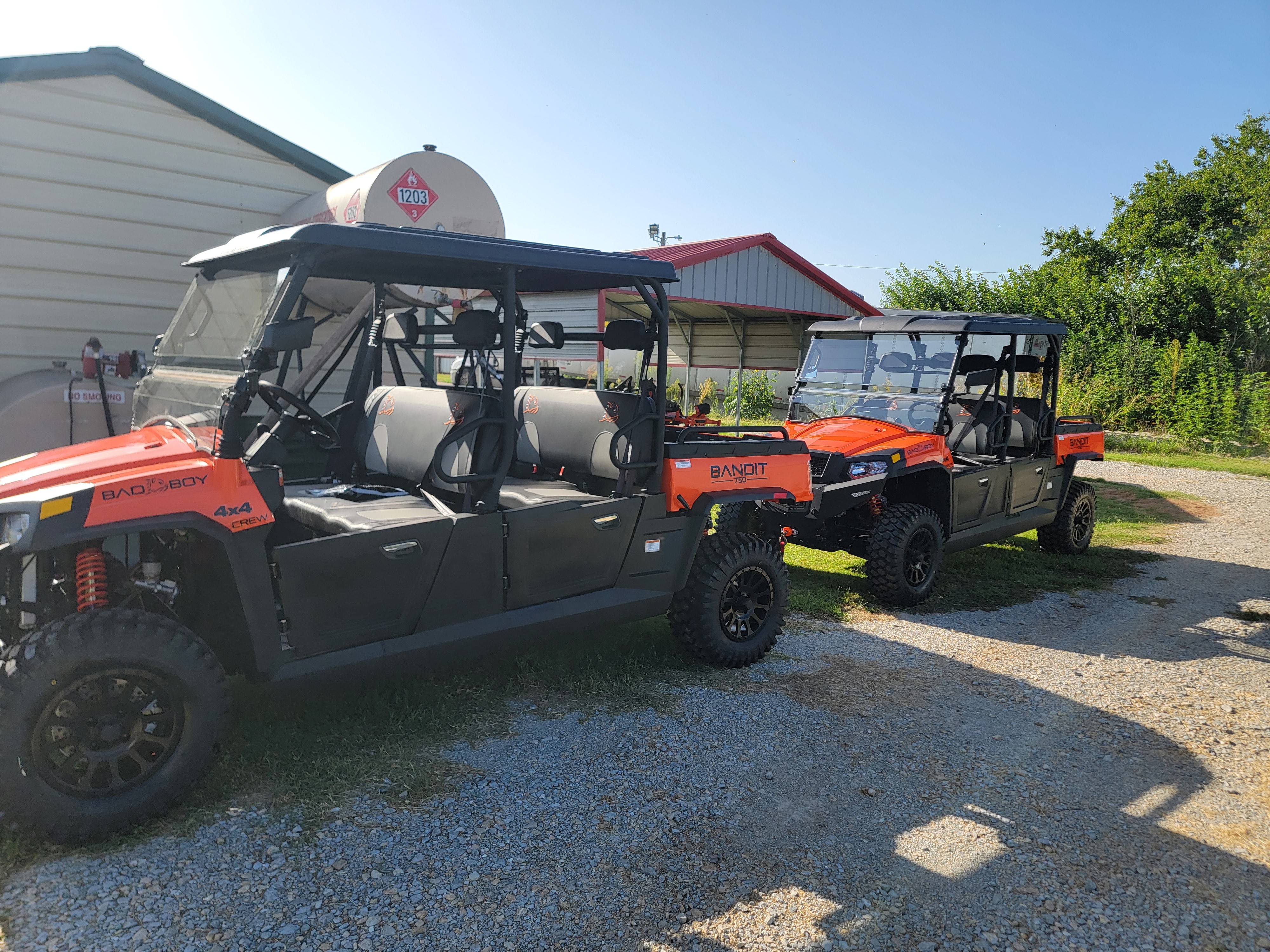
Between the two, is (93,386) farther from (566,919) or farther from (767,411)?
(767,411)

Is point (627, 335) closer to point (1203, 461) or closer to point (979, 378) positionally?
point (979, 378)

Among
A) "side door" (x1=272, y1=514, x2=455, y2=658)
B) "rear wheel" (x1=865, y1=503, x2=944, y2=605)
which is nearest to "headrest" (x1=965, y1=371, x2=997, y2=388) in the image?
"rear wheel" (x1=865, y1=503, x2=944, y2=605)

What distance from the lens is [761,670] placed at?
4891mm

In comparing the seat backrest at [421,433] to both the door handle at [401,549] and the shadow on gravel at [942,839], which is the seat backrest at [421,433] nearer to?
the door handle at [401,549]

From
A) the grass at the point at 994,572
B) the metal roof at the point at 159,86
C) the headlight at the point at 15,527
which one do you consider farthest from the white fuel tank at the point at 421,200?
the grass at the point at 994,572

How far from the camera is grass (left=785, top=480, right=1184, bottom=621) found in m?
6.45

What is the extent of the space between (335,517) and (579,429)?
1.45m

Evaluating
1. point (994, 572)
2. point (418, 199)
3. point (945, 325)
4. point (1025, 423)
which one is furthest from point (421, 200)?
point (994, 572)

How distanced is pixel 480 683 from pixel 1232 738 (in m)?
3.79

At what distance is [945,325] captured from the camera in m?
6.68

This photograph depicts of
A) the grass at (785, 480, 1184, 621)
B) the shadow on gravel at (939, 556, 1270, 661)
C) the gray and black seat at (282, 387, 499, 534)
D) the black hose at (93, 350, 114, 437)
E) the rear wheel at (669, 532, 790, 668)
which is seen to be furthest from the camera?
the grass at (785, 480, 1184, 621)

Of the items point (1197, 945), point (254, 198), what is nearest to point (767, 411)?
point (254, 198)

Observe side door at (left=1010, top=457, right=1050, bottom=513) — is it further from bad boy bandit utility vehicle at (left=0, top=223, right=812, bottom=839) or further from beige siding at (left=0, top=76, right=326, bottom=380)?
beige siding at (left=0, top=76, right=326, bottom=380)

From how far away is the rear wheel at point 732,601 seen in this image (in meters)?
4.64
